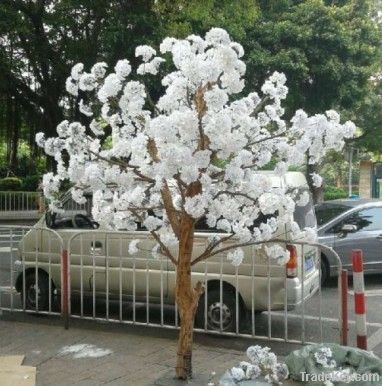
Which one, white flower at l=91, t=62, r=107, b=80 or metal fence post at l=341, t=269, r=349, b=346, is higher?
white flower at l=91, t=62, r=107, b=80

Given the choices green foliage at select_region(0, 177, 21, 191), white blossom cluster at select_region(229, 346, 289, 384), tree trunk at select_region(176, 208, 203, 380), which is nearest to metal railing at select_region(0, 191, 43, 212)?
green foliage at select_region(0, 177, 21, 191)

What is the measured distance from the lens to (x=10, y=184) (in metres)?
23.8

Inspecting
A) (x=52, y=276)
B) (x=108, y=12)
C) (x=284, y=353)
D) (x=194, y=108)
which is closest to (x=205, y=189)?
(x=194, y=108)

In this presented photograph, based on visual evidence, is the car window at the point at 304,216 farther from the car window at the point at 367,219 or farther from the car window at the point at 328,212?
the car window at the point at 367,219

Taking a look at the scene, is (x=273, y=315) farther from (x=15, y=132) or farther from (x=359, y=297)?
(x=15, y=132)

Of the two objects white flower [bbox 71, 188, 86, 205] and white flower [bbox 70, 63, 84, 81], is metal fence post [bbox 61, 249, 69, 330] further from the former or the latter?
white flower [bbox 70, 63, 84, 81]

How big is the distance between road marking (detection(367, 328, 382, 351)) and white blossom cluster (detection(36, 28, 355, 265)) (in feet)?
7.16

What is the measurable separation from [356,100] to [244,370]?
41.8 feet

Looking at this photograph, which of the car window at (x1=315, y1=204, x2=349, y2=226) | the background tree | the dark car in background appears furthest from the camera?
the background tree

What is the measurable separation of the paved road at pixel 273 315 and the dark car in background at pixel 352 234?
790 mm

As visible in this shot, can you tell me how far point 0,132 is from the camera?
2058cm

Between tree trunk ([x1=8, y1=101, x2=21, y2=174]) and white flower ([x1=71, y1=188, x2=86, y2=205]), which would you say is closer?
white flower ([x1=71, y1=188, x2=86, y2=205])

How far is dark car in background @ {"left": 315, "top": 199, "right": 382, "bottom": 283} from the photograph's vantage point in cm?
912

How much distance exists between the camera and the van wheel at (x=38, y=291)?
6.97 meters
